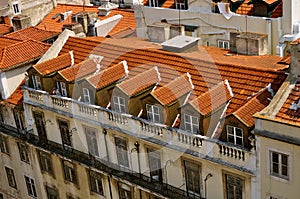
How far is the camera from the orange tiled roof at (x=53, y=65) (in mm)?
35094

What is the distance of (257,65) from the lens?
30.2 metres

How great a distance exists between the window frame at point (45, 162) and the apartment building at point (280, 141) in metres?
17.9

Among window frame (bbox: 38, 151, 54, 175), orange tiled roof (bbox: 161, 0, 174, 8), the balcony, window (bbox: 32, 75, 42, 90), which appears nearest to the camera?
the balcony

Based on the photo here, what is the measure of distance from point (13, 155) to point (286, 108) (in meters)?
25.3

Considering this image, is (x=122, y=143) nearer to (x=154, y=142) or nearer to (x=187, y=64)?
(x=154, y=142)

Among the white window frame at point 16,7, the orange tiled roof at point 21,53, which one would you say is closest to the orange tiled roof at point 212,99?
the orange tiled roof at point 21,53

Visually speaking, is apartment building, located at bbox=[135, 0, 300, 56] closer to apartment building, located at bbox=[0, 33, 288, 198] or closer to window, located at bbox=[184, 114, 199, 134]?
apartment building, located at bbox=[0, 33, 288, 198]

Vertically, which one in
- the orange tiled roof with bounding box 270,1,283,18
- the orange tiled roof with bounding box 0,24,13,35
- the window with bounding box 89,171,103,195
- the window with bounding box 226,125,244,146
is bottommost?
the window with bounding box 89,171,103,195

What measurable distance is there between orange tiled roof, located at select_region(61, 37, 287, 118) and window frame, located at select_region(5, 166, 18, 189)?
13.4 m

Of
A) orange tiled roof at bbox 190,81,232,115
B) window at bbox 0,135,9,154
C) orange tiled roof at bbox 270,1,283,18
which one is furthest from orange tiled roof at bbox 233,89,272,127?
window at bbox 0,135,9,154

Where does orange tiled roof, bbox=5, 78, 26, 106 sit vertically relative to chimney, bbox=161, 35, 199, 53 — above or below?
below

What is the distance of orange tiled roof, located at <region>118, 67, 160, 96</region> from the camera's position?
29859 mm

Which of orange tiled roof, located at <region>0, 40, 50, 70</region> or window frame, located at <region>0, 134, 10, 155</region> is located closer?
orange tiled roof, located at <region>0, 40, 50, 70</region>

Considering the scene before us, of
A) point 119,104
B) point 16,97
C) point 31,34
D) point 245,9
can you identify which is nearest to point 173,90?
point 119,104
